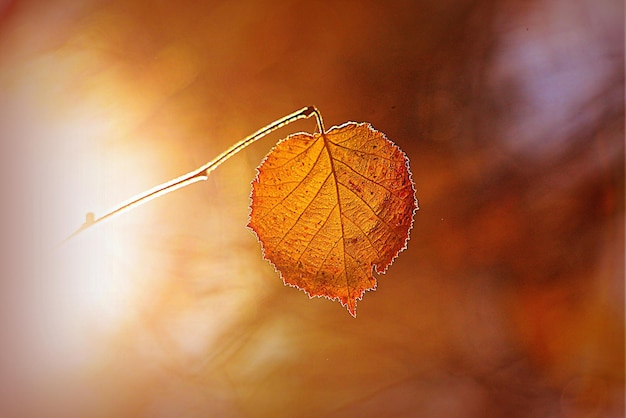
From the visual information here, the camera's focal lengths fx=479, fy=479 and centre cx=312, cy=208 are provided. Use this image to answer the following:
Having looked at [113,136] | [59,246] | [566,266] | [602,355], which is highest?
[113,136]

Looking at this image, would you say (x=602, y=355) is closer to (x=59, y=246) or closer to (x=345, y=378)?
(x=345, y=378)

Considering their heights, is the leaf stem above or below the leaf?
above

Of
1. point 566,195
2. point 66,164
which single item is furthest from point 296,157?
point 566,195

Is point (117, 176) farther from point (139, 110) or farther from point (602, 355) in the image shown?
point (602, 355)

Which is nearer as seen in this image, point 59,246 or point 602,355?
point 59,246

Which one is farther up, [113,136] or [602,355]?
[113,136]

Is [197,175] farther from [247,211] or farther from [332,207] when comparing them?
[332,207]

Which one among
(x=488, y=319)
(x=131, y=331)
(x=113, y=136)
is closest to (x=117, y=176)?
(x=113, y=136)
